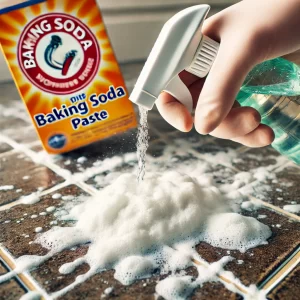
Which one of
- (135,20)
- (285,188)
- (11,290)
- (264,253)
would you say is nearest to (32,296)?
(11,290)

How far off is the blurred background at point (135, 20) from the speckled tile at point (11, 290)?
38.2 inches

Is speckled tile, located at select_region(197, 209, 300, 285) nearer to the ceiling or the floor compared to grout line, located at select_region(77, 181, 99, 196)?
nearer to the floor

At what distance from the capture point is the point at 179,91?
0.45 m

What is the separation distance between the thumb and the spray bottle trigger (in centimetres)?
5

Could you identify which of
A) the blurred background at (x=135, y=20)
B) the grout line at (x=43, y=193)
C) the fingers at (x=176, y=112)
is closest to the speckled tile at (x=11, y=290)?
the grout line at (x=43, y=193)

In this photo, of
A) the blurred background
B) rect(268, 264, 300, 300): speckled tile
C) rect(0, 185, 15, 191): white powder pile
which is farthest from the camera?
the blurred background

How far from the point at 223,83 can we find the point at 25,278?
29cm

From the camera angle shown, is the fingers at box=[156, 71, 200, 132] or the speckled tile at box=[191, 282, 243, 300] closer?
the speckled tile at box=[191, 282, 243, 300]

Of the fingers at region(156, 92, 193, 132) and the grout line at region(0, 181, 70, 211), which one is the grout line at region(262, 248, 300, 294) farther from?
the grout line at region(0, 181, 70, 211)

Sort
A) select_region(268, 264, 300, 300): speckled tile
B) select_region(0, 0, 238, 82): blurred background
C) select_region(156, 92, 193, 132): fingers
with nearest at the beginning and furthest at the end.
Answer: select_region(268, 264, 300, 300): speckled tile, select_region(156, 92, 193, 132): fingers, select_region(0, 0, 238, 82): blurred background

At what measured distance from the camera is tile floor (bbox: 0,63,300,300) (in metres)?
0.39

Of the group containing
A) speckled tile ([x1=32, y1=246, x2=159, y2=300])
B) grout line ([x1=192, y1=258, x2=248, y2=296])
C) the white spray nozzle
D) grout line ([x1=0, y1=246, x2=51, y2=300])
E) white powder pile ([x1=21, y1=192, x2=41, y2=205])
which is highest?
the white spray nozzle

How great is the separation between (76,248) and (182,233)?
0.13m

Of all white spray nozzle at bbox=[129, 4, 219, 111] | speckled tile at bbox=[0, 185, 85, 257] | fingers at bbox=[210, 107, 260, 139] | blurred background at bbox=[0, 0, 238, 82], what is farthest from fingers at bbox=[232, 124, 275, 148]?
blurred background at bbox=[0, 0, 238, 82]
